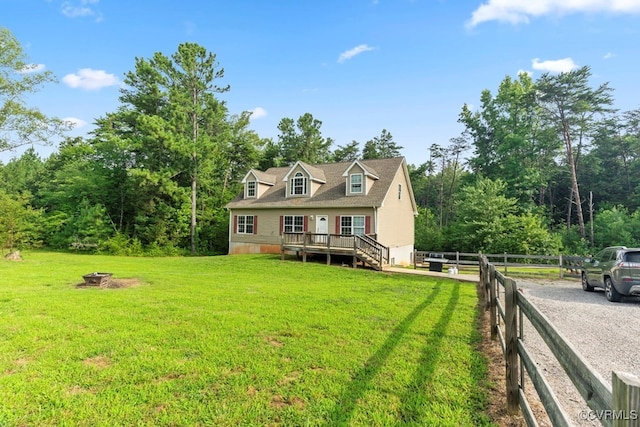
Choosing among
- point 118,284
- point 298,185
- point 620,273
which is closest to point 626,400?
point 620,273

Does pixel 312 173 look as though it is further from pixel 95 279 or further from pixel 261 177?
pixel 95 279

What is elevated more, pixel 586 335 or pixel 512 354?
pixel 512 354

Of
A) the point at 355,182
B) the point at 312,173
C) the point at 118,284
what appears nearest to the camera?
the point at 118,284

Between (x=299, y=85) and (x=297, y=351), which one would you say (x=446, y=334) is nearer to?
(x=297, y=351)

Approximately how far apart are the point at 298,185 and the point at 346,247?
7.12 meters

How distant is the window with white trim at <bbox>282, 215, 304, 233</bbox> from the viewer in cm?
2034

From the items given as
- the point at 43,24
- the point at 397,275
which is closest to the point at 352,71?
the point at 397,275

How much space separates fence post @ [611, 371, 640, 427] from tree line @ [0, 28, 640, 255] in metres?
22.6

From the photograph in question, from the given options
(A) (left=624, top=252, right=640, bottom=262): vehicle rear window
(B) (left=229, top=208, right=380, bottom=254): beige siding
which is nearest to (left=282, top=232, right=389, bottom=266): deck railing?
(B) (left=229, top=208, right=380, bottom=254): beige siding

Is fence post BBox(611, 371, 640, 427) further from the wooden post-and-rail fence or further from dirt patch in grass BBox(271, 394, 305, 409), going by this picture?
dirt patch in grass BBox(271, 394, 305, 409)

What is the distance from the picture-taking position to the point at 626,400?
3.77ft

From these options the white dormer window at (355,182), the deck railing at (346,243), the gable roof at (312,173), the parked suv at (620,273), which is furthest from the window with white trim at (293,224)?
the parked suv at (620,273)

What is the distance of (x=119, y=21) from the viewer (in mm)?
14023

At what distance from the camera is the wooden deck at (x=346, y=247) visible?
1515 centimetres
